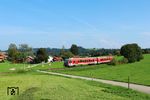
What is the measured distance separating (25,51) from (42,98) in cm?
12486

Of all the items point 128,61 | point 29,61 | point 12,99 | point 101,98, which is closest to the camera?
point 12,99

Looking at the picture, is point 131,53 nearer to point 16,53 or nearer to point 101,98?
point 101,98

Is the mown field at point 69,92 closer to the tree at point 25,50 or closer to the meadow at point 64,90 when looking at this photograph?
the meadow at point 64,90

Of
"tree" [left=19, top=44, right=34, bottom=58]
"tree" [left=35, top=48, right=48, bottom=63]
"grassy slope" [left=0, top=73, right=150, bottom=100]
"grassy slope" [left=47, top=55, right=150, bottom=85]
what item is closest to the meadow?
"grassy slope" [left=0, top=73, right=150, bottom=100]

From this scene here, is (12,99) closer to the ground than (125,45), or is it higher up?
closer to the ground

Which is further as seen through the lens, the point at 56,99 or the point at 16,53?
the point at 16,53

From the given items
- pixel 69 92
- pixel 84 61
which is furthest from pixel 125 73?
pixel 84 61

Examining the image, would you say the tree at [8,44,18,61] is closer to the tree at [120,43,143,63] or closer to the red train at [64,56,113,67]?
the red train at [64,56,113,67]

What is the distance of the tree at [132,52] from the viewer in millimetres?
81250

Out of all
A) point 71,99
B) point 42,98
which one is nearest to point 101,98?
point 71,99

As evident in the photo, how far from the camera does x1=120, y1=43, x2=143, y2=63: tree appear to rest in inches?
3199

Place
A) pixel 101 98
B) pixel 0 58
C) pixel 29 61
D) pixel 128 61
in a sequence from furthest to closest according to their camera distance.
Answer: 1. pixel 0 58
2. pixel 29 61
3. pixel 128 61
4. pixel 101 98

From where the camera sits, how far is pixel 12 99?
2120cm

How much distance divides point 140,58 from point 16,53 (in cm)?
7243
